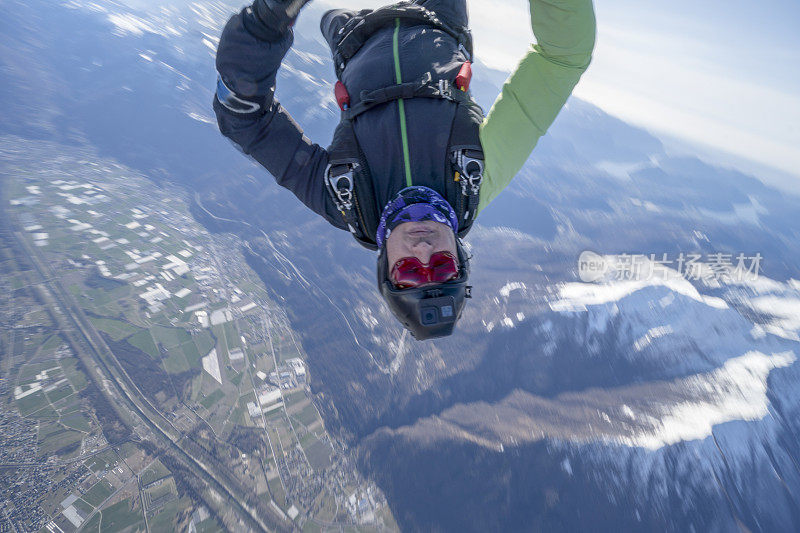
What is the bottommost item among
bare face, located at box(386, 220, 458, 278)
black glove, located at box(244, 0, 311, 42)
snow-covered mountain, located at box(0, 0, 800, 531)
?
snow-covered mountain, located at box(0, 0, 800, 531)

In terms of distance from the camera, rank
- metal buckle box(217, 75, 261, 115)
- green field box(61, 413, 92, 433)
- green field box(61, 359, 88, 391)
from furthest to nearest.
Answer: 1. green field box(61, 359, 88, 391)
2. green field box(61, 413, 92, 433)
3. metal buckle box(217, 75, 261, 115)

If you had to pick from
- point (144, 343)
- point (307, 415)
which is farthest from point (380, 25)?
point (144, 343)

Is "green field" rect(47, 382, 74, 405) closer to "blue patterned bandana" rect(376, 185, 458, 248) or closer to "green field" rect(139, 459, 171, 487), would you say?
"green field" rect(139, 459, 171, 487)

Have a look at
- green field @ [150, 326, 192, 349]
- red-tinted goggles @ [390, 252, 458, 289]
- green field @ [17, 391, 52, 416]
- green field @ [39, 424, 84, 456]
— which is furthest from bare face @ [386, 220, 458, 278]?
green field @ [150, 326, 192, 349]

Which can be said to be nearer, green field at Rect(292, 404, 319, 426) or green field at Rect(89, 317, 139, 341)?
green field at Rect(292, 404, 319, 426)

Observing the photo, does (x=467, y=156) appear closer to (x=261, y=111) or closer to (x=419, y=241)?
(x=419, y=241)

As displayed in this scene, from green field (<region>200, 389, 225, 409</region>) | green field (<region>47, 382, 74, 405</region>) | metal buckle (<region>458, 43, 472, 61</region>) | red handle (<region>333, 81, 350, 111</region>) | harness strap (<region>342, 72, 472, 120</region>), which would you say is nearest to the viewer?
harness strap (<region>342, 72, 472, 120</region>)

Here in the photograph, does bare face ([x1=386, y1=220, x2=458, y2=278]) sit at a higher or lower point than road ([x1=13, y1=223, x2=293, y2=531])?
higher
